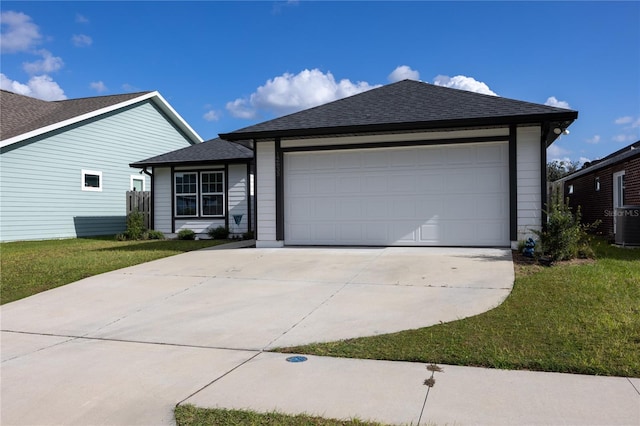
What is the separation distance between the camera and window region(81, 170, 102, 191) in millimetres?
19328

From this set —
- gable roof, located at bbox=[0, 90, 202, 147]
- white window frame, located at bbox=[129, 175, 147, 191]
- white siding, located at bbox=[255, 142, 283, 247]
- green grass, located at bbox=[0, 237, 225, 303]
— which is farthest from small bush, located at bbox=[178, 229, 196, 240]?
gable roof, located at bbox=[0, 90, 202, 147]

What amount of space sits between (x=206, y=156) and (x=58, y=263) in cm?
774

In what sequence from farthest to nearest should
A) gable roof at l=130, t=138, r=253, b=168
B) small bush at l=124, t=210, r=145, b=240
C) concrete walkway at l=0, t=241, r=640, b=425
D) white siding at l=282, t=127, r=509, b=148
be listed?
small bush at l=124, t=210, r=145, b=240, gable roof at l=130, t=138, r=253, b=168, white siding at l=282, t=127, r=509, b=148, concrete walkway at l=0, t=241, r=640, b=425

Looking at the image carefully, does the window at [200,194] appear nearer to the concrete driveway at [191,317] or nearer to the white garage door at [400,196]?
the white garage door at [400,196]

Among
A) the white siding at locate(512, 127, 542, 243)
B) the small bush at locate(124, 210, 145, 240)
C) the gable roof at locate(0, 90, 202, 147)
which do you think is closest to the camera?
the white siding at locate(512, 127, 542, 243)

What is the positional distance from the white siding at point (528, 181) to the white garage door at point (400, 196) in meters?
0.35

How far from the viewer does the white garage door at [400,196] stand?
10.8 m

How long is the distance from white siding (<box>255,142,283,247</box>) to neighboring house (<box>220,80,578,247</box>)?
0.03 m

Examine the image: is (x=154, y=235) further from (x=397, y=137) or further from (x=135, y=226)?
(x=397, y=137)

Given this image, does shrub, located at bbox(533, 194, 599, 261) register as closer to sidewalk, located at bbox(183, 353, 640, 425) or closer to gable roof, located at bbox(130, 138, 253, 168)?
sidewalk, located at bbox(183, 353, 640, 425)

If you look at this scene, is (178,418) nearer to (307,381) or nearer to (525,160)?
(307,381)

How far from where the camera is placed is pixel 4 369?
471cm

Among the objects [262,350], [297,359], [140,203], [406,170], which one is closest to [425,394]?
[297,359]

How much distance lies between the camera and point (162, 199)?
17953mm
